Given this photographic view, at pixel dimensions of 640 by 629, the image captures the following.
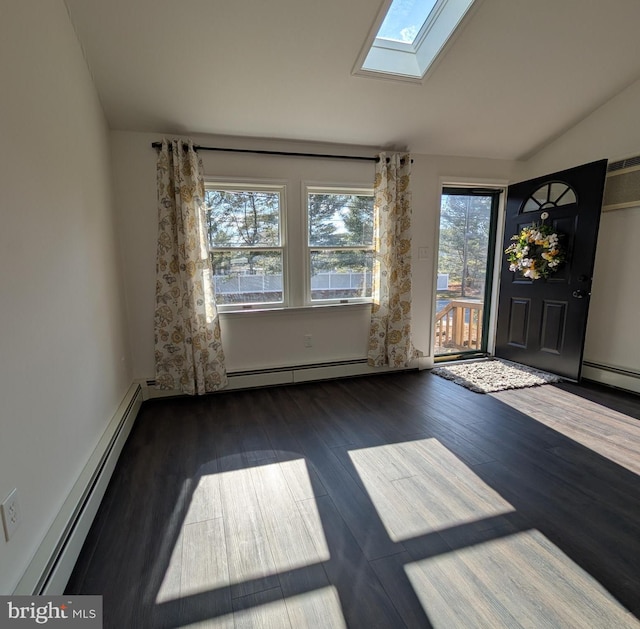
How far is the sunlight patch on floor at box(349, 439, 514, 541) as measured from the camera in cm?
167

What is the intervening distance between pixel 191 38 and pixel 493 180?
331 cm

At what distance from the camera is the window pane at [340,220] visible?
347 cm

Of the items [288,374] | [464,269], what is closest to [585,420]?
[464,269]

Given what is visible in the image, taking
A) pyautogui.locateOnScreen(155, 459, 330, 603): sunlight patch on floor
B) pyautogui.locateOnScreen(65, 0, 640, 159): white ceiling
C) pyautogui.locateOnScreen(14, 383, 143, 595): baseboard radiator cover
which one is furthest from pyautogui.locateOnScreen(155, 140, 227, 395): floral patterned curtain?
pyautogui.locateOnScreen(155, 459, 330, 603): sunlight patch on floor

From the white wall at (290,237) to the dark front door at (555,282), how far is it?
21.8 inches

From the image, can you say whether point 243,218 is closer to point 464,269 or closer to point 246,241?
point 246,241

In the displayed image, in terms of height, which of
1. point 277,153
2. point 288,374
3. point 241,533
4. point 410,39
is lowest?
point 241,533

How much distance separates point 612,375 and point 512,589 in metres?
2.99

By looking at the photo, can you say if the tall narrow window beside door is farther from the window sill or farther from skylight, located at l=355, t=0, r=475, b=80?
skylight, located at l=355, t=0, r=475, b=80

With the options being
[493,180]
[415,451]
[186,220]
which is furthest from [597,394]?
[186,220]

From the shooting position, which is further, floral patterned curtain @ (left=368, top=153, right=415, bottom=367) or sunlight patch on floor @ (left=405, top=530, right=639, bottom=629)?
floral patterned curtain @ (left=368, top=153, right=415, bottom=367)

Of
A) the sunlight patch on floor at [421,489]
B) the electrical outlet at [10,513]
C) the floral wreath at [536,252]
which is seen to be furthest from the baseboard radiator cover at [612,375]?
the electrical outlet at [10,513]

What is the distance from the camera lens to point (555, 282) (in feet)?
11.7

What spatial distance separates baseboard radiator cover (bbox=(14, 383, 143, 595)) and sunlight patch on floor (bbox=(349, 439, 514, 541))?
134cm
